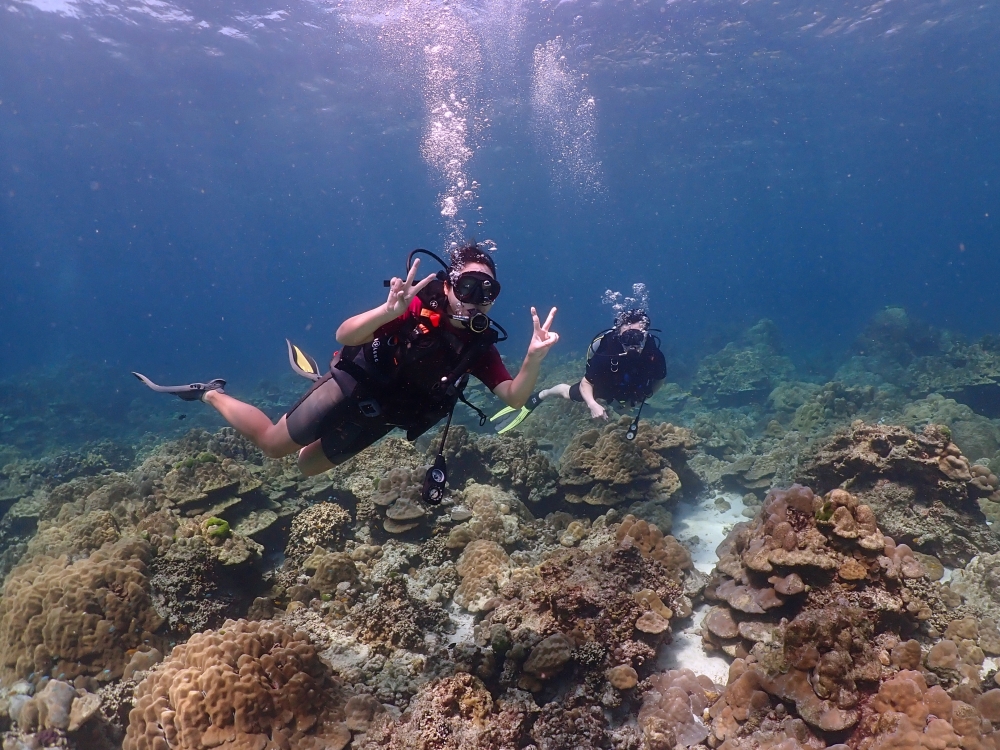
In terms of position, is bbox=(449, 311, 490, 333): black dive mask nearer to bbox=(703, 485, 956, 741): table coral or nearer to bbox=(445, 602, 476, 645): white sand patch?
bbox=(445, 602, 476, 645): white sand patch

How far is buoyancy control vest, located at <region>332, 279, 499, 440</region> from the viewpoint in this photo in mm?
4371

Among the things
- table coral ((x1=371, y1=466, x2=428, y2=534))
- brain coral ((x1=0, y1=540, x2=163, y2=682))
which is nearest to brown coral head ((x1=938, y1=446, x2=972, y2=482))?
table coral ((x1=371, y1=466, x2=428, y2=534))

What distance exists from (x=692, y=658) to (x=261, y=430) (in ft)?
15.5

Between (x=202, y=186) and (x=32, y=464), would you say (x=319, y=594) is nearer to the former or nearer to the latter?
(x=32, y=464)

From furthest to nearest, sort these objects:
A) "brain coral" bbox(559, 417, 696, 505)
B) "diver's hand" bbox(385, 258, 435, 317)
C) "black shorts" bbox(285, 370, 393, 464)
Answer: "brain coral" bbox(559, 417, 696, 505) → "black shorts" bbox(285, 370, 393, 464) → "diver's hand" bbox(385, 258, 435, 317)

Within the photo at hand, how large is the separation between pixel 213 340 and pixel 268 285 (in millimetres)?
46305

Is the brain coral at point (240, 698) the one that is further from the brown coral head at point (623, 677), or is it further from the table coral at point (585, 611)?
the brown coral head at point (623, 677)

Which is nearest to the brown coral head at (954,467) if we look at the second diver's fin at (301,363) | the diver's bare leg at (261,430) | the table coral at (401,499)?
the table coral at (401,499)

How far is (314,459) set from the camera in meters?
5.35

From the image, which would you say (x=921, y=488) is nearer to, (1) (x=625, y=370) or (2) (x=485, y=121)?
(1) (x=625, y=370)

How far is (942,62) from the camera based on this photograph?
3022cm

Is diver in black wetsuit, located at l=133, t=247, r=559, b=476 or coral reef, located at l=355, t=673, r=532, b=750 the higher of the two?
diver in black wetsuit, located at l=133, t=247, r=559, b=476

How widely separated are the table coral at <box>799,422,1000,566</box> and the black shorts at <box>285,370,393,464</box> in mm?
5439

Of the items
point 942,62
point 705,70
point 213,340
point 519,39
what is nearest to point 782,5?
point 705,70
